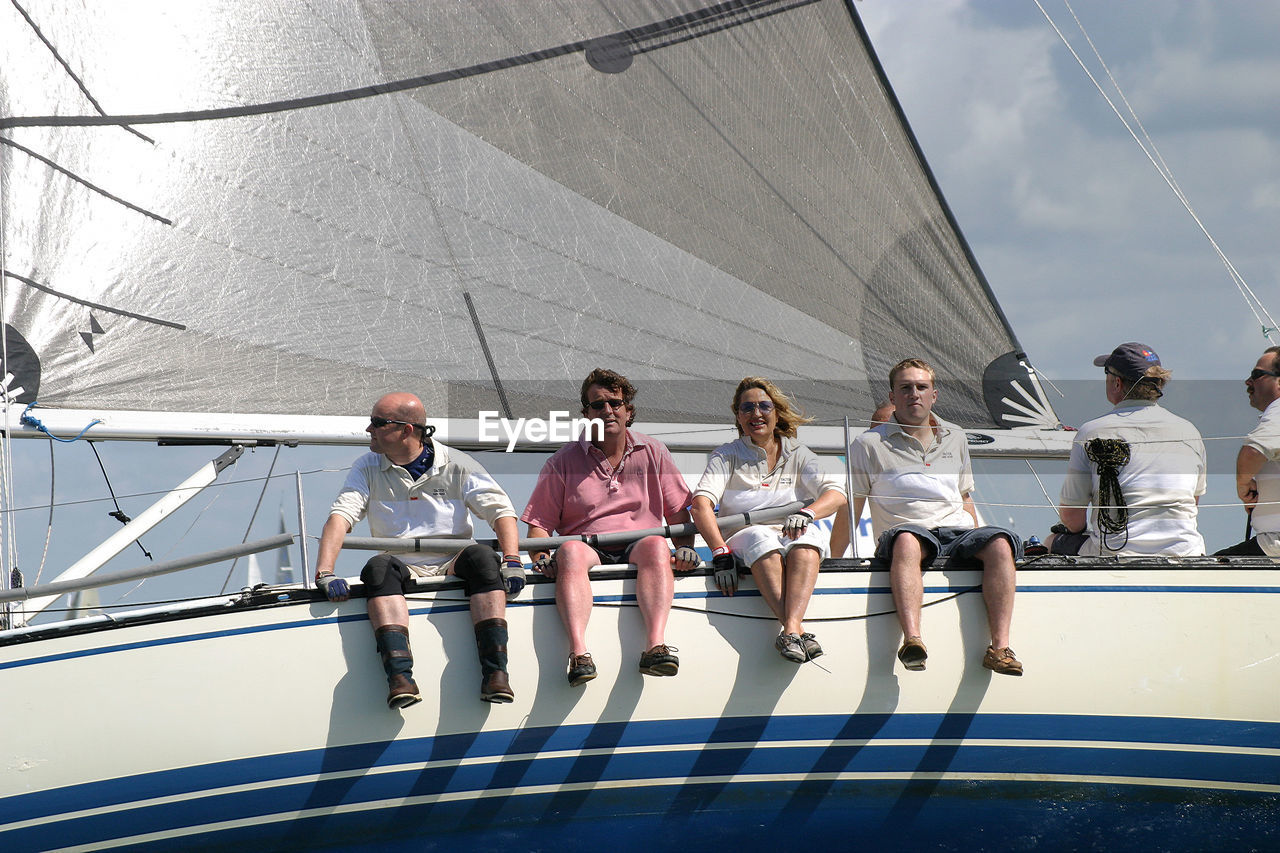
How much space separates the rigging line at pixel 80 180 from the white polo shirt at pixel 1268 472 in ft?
12.9

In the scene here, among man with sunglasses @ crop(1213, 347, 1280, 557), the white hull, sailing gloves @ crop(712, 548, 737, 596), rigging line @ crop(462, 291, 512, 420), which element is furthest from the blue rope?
man with sunglasses @ crop(1213, 347, 1280, 557)

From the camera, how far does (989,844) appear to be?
10.2ft

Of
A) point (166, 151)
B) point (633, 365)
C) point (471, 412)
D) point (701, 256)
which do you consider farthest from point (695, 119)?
point (166, 151)

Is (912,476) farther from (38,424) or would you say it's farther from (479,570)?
(38,424)

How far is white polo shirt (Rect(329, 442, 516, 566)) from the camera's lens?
3.41 metres

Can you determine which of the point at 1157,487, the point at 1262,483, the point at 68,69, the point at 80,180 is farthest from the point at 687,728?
the point at 68,69

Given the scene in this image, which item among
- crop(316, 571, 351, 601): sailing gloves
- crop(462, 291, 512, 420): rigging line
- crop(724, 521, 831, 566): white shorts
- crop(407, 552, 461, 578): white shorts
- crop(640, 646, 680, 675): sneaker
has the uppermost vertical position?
crop(462, 291, 512, 420): rigging line

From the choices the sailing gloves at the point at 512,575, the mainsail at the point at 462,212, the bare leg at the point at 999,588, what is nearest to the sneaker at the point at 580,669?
the sailing gloves at the point at 512,575

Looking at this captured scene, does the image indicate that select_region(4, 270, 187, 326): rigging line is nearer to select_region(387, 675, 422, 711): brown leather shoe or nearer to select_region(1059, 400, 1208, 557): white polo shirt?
select_region(387, 675, 422, 711): brown leather shoe

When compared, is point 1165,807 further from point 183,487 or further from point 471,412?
point 183,487

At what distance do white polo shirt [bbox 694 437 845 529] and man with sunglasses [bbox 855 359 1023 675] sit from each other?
0.46 ft

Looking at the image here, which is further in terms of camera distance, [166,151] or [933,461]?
[166,151]

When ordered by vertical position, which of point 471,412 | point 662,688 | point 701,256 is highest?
point 701,256

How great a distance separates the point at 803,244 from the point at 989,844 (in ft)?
9.44
